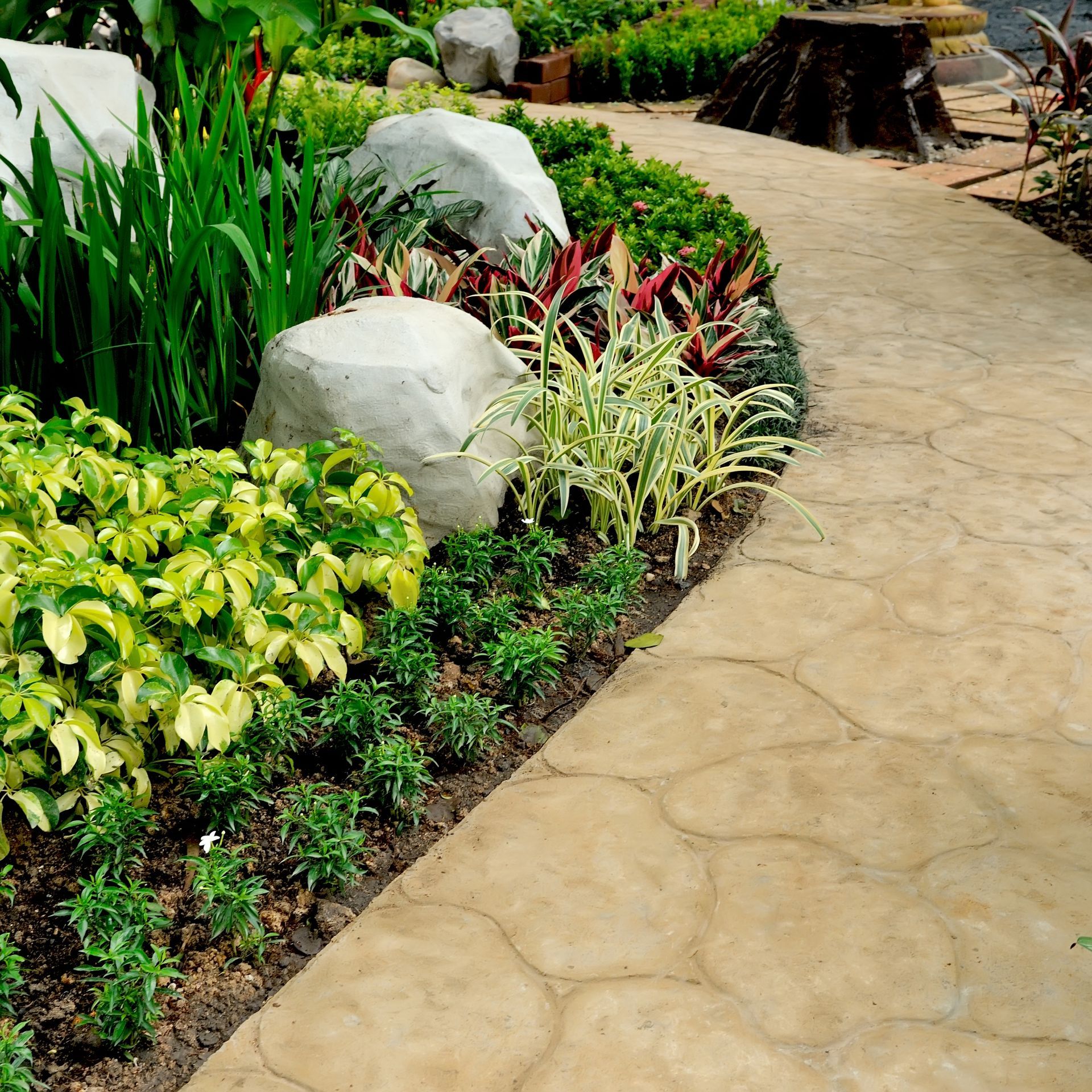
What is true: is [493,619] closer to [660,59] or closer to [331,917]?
[331,917]

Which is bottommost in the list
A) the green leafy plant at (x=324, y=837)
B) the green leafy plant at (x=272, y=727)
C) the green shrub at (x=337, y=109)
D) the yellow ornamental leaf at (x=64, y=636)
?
the green leafy plant at (x=324, y=837)

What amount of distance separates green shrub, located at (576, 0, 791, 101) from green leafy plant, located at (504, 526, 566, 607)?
7.59m

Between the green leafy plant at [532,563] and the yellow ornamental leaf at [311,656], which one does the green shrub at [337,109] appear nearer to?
the green leafy plant at [532,563]

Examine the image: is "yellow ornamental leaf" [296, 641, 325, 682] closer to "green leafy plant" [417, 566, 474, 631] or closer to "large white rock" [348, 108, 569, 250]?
"green leafy plant" [417, 566, 474, 631]

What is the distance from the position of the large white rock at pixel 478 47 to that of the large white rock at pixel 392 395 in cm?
731

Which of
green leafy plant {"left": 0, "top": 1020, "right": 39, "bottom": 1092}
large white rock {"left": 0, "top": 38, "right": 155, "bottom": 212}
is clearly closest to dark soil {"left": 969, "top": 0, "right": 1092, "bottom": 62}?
large white rock {"left": 0, "top": 38, "right": 155, "bottom": 212}

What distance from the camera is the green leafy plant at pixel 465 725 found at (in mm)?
2398

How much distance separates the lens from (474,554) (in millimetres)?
2877

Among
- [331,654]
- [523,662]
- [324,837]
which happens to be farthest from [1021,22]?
[324,837]

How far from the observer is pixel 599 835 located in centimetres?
223

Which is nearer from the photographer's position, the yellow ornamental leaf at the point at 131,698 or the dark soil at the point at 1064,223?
the yellow ornamental leaf at the point at 131,698

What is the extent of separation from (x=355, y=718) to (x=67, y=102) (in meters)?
2.13

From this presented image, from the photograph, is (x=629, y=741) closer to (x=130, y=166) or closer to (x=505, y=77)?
(x=130, y=166)

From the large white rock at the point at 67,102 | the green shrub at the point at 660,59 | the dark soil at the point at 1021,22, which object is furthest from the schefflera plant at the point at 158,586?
the dark soil at the point at 1021,22
